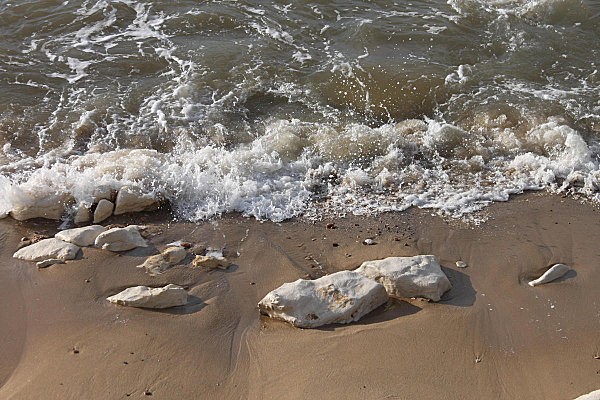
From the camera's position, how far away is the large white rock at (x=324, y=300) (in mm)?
4648

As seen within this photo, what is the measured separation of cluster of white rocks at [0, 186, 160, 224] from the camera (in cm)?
593

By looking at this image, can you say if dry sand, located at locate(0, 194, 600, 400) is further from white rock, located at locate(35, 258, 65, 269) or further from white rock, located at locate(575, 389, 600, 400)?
white rock, located at locate(575, 389, 600, 400)

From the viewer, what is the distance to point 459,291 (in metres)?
5.07

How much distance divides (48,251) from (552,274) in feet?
14.6

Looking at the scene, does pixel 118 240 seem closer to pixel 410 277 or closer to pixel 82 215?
pixel 82 215

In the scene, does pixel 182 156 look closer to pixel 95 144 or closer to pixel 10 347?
pixel 95 144

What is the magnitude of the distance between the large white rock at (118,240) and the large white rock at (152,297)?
25.4 inches

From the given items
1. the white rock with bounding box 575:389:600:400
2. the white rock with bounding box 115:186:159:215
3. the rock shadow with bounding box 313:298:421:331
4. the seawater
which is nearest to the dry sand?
the rock shadow with bounding box 313:298:421:331

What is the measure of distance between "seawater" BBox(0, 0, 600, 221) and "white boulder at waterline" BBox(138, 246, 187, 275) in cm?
69

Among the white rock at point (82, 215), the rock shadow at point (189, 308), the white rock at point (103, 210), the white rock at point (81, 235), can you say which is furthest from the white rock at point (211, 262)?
the white rock at point (82, 215)

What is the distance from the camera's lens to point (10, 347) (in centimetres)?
446

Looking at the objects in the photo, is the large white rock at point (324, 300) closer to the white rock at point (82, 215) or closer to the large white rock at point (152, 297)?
the large white rock at point (152, 297)

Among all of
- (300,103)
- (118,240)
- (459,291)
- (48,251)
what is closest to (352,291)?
(459,291)

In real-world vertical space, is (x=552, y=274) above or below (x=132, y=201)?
below
